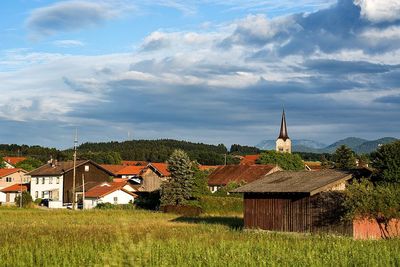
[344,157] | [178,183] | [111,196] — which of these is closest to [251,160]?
[344,157]

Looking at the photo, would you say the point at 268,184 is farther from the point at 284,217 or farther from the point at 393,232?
the point at 393,232

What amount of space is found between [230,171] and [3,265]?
66992 mm

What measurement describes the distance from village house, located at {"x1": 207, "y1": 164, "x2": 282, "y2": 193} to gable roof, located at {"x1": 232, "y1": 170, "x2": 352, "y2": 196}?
37.3 meters

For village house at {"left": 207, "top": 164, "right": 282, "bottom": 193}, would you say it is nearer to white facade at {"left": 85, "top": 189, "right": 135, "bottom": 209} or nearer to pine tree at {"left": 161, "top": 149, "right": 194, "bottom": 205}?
white facade at {"left": 85, "top": 189, "right": 135, "bottom": 209}

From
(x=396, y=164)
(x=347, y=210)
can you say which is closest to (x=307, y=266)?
(x=347, y=210)

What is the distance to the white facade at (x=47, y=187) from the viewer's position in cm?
8094

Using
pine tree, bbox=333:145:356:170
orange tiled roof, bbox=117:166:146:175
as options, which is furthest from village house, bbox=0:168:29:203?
pine tree, bbox=333:145:356:170

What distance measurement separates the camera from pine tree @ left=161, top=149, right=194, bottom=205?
60188mm

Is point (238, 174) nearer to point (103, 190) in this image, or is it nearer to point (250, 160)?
point (103, 190)

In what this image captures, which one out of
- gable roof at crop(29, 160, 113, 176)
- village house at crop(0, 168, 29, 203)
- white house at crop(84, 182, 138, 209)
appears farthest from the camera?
village house at crop(0, 168, 29, 203)

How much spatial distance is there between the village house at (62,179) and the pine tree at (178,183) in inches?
781

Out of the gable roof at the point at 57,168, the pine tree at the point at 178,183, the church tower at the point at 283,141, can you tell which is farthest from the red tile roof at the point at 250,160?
the pine tree at the point at 178,183

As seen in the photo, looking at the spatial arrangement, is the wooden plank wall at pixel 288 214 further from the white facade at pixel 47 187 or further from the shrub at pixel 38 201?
the white facade at pixel 47 187

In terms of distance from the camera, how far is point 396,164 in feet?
100.0
